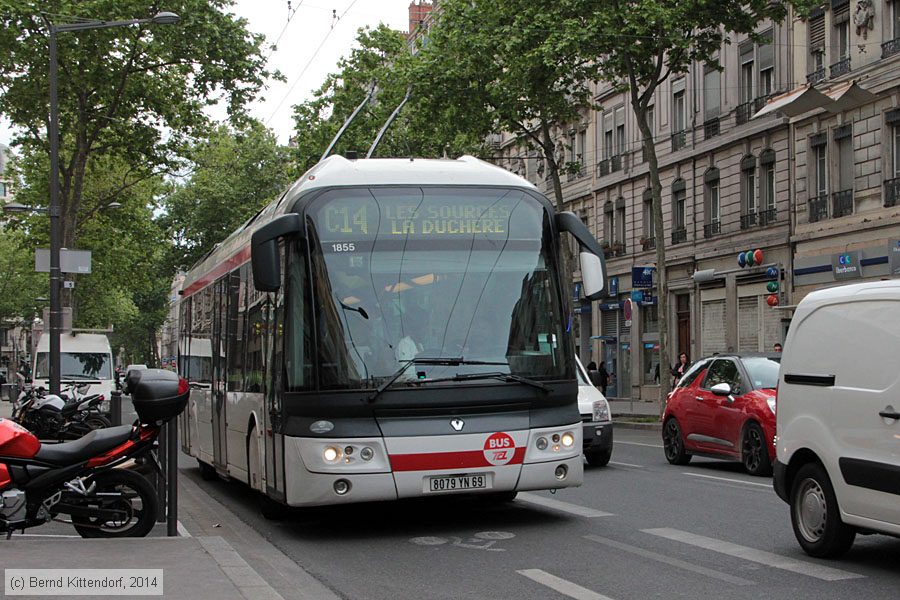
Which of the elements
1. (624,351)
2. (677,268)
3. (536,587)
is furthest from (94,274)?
(536,587)

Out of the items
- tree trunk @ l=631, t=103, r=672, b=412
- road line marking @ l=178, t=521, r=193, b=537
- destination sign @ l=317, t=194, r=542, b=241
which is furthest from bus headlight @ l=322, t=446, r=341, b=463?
tree trunk @ l=631, t=103, r=672, b=412

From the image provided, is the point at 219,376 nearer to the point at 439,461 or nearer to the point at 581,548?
the point at 439,461

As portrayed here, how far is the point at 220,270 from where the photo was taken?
596 inches

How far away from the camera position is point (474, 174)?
444 inches

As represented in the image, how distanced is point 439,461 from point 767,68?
2828 centimetres

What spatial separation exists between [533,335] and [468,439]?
1.05 meters

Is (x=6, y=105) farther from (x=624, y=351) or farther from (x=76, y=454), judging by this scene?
(x=76, y=454)

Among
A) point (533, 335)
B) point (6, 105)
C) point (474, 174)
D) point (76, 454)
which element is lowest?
point (76, 454)

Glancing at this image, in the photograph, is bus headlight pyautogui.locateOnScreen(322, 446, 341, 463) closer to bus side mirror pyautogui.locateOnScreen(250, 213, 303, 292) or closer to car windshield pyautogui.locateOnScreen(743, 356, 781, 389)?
bus side mirror pyautogui.locateOnScreen(250, 213, 303, 292)

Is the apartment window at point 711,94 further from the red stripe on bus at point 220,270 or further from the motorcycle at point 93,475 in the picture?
the motorcycle at point 93,475

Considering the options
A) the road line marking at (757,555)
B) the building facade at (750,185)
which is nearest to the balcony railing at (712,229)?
the building facade at (750,185)

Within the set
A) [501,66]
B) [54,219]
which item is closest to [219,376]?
[54,219]

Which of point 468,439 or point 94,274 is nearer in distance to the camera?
point 468,439

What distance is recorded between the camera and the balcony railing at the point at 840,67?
103 feet
